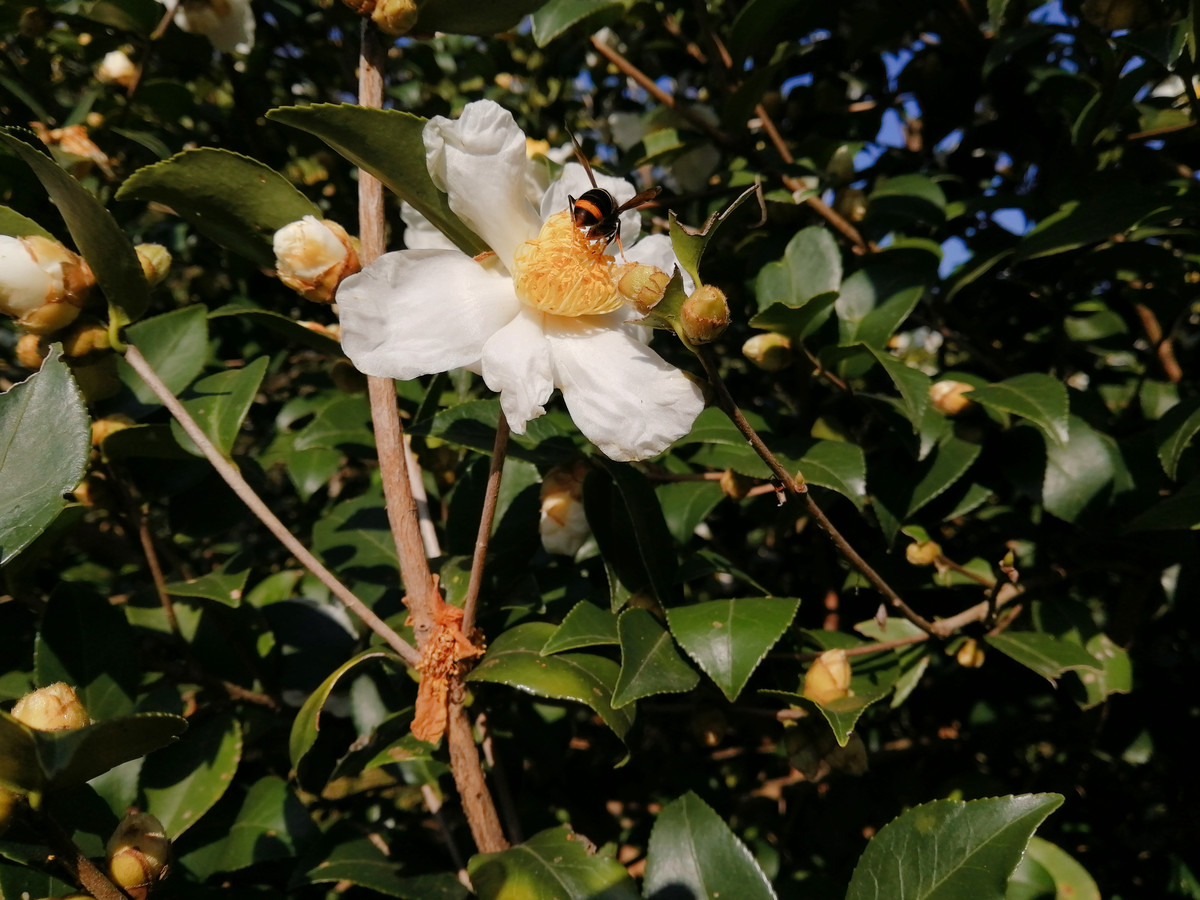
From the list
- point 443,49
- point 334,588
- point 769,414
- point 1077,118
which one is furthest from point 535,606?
point 443,49

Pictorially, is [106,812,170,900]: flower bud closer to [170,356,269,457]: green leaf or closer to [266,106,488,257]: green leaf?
[170,356,269,457]: green leaf

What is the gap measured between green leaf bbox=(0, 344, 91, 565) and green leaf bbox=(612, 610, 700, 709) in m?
0.48

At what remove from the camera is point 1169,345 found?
59.3 inches

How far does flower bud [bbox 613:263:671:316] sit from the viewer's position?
0.60 m

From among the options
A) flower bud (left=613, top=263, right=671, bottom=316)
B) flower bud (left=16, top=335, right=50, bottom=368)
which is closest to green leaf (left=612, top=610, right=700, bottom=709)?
flower bud (left=613, top=263, right=671, bottom=316)

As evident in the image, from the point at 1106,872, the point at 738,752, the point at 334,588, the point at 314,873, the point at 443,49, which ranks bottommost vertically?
the point at 1106,872

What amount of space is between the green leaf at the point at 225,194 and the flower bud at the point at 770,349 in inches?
21.6

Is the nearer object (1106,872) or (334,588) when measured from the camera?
(334,588)

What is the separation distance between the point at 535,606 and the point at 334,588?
27 cm

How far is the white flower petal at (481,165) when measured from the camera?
2.17 feet

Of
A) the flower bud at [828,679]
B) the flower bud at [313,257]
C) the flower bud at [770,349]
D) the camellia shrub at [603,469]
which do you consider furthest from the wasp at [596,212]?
the flower bud at [828,679]

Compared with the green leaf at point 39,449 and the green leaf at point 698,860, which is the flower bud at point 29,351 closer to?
the green leaf at point 39,449

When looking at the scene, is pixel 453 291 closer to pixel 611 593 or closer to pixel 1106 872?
pixel 611 593

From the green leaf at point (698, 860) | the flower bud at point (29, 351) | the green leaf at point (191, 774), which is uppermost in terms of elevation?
the flower bud at point (29, 351)
